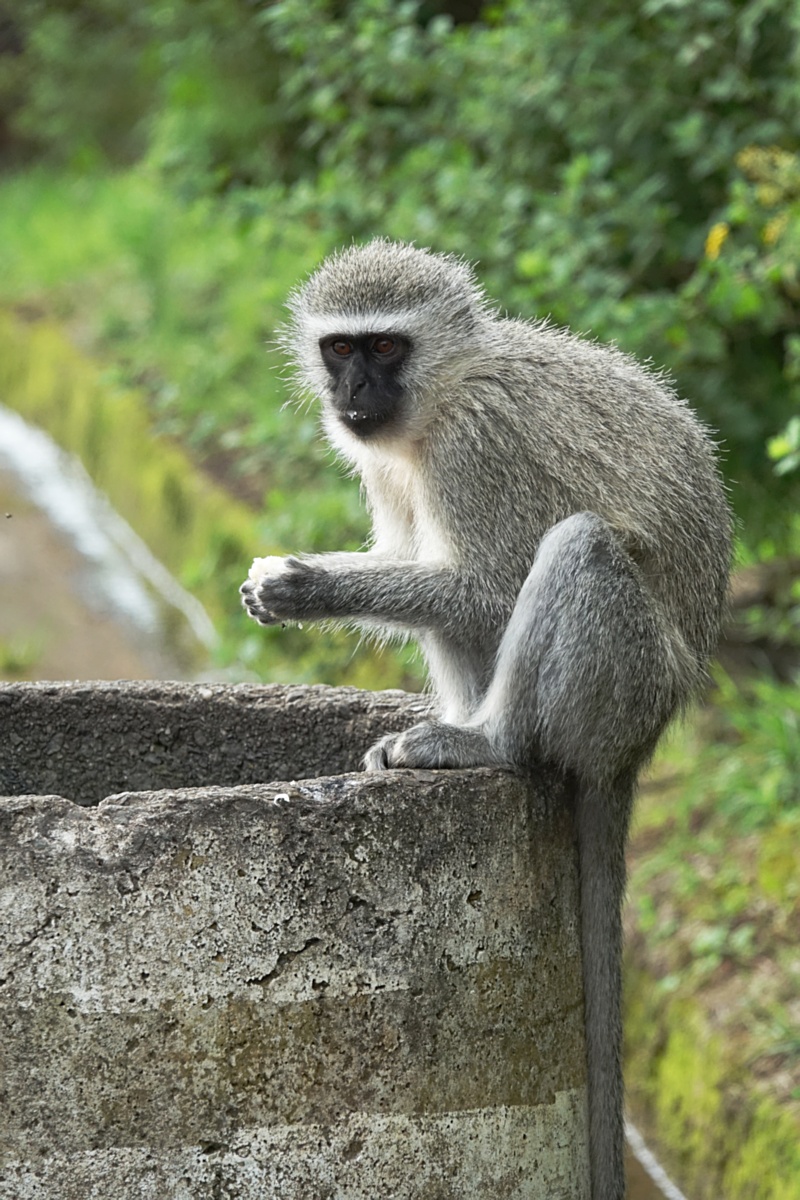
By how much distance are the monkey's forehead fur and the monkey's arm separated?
0.67 m

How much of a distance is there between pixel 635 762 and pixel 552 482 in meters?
0.72

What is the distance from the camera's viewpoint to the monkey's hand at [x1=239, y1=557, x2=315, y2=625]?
4055 millimetres

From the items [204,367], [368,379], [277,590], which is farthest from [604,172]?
[204,367]

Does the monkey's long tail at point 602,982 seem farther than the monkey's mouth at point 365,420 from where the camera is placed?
No

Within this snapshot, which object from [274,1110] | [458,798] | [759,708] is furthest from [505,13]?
[274,1110]

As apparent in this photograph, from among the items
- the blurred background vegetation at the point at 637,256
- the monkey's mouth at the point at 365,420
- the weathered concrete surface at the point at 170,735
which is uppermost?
the blurred background vegetation at the point at 637,256

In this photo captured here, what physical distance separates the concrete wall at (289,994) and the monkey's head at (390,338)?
117 cm

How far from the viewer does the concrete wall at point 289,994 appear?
10.1 ft

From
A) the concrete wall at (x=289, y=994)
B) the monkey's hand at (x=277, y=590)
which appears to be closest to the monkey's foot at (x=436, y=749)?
the concrete wall at (x=289, y=994)

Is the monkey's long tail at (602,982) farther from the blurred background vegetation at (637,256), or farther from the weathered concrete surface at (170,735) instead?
the blurred background vegetation at (637,256)

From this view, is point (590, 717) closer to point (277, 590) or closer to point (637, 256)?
point (277, 590)

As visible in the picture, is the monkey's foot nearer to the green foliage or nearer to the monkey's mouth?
the monkey's mouth

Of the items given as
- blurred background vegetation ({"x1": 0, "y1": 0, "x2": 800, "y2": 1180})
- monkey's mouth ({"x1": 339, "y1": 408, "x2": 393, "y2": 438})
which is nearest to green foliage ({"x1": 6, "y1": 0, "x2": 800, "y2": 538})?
blurred background vegetation ({"x1": 0, "y1": 0, "x2": 800, "y2": 1180})

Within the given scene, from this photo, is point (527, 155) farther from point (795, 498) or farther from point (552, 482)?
point (552, 482)
